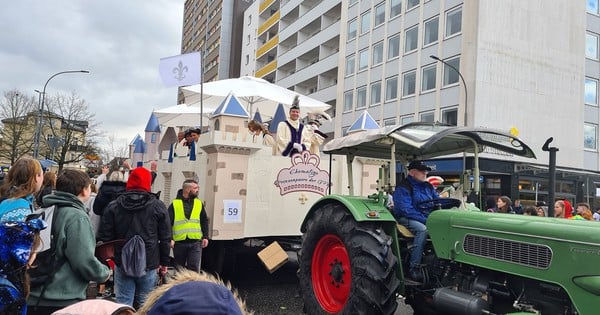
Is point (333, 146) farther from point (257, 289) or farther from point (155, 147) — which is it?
point (155, 147)

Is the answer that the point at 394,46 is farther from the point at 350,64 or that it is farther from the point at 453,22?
the point at 350,64

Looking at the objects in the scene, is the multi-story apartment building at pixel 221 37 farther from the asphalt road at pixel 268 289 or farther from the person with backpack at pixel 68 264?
the person with backpack at pixel 68 264

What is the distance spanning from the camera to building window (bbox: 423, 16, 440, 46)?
89.5ft

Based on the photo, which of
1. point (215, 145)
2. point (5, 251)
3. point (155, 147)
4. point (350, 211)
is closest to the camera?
point (5, 251)

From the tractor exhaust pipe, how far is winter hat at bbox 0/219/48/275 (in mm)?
3172

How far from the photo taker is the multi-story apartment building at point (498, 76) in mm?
24516

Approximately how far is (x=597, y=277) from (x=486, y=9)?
2432 centimetres

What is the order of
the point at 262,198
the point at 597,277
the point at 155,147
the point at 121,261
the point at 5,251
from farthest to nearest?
the point at 155,147 < the point at 262,198 < the point at 121,261 < the point at 597,277 < the point at 5,251

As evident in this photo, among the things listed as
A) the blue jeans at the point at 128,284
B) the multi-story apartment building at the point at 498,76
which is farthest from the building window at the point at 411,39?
the blue jeans at the point at 128,284

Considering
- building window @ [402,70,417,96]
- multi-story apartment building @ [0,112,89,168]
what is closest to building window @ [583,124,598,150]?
building window @ [402,70,417,96]

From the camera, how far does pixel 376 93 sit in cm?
3158

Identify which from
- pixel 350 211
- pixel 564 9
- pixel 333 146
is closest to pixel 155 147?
pixel 333 146

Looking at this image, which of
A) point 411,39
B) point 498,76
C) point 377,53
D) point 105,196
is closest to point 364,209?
point 105,196

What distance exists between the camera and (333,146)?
5.85 meters
